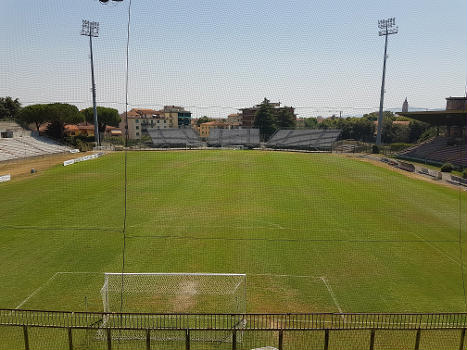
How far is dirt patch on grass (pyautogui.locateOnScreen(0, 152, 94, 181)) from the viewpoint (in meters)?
19.3

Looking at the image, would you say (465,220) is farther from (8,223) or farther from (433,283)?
(8,223)

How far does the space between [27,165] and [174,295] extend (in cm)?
2146

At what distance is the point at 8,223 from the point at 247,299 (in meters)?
8.73

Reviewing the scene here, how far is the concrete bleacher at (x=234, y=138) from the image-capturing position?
1559 inches

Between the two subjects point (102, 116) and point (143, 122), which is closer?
point (143, 122)

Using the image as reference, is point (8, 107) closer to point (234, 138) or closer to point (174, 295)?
point (234, 138)

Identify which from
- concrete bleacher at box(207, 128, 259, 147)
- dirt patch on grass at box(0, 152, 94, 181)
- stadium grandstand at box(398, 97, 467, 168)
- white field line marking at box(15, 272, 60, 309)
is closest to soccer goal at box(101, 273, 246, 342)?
white field line marking at box(15, 272, 60, 309)

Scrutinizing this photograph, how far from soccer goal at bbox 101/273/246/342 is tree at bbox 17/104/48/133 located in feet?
101

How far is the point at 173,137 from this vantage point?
38.4 meters

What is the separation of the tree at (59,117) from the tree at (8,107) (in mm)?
6259

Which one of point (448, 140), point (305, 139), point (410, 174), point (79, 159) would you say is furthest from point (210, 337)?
point (305, 139)

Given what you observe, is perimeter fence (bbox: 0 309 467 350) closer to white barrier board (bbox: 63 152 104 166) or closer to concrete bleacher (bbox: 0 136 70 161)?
white barrier board (bbox: 63 152 104 166)

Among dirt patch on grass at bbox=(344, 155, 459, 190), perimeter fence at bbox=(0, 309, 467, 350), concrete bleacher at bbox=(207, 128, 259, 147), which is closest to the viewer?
perimeter fence at bbox=(0, 309, 467, 350)

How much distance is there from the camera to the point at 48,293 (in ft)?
20.7
